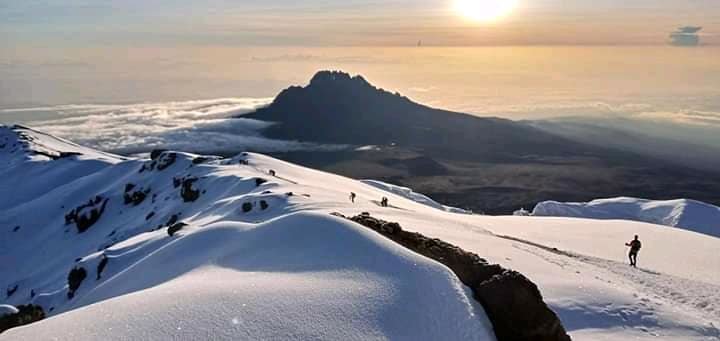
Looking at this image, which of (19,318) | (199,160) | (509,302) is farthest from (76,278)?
(199,160)

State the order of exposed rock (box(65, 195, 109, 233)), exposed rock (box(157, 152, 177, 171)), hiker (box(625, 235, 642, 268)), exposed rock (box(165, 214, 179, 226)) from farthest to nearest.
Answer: exposed rock (box(157, 152, 177, 171)) < exposed rock (box(65, 195, 109, 233)) < exposed rock (box(165, 214, 179, 226)) < hiker (box(625, 235, 642, 268))

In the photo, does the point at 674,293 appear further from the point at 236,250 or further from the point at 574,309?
the point at 236,250


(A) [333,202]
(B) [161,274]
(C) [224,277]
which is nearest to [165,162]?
(A) [333,202]

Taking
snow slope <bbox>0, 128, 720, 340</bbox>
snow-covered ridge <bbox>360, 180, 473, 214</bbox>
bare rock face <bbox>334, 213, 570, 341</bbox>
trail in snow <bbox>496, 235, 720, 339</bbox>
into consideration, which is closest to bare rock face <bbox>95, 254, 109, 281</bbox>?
snow slope <bbox>0, 128, 720, 340</bbox>

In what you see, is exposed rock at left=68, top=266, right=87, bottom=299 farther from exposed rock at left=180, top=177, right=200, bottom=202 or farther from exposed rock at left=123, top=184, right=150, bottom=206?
exposed rock at left=123, top=184, right=150, bottom=206

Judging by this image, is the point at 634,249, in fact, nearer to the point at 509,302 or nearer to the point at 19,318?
the point at 509,302

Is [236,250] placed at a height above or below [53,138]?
above
